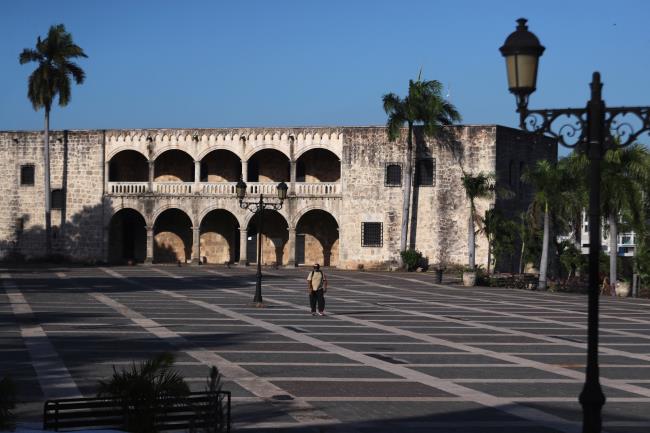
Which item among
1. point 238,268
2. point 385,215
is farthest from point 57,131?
point 385,215

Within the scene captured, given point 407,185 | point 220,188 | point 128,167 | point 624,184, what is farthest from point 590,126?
point 128,167

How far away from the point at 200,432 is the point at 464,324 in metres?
17.6

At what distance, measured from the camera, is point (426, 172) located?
169ft

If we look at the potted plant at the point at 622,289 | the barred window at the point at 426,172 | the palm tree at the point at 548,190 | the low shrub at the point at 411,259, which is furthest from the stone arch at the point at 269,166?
the potted plant at the point at 622,289

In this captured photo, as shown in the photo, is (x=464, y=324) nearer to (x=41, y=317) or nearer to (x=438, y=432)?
(x=41, y=317)

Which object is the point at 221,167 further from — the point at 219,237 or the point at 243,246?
the point at 243,246

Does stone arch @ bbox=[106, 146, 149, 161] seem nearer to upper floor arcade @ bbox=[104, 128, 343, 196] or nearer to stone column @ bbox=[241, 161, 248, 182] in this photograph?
upper floor arcade @ bbox=[104, 128, 343, 196]

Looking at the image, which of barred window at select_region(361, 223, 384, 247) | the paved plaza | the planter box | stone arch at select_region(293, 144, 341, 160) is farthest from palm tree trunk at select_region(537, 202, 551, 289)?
stone arch at select_region(293, 144, 341, 160)

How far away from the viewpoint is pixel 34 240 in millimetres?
56031

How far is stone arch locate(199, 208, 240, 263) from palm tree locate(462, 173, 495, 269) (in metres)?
13.8

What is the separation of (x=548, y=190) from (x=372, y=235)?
38.5 feet

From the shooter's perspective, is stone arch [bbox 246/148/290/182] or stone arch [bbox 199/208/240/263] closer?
stone arch [bbox 246/148/290/182]

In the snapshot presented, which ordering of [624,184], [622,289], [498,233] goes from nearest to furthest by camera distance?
[624,184] < [622,289] < [498,233]

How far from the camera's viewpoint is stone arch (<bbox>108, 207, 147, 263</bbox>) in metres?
56.7
